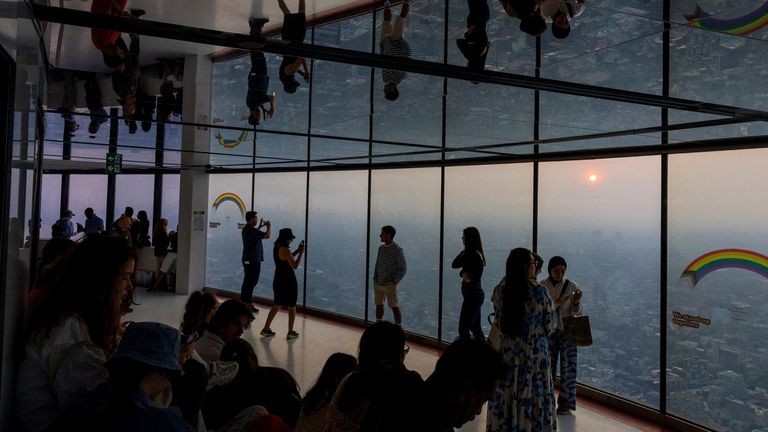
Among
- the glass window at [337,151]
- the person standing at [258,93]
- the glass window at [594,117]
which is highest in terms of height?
the person standing at [258,93]

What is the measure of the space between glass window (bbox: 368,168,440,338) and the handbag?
126 inches

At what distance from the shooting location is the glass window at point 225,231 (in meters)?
12.8

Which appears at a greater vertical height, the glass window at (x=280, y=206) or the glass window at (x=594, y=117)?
the glass window at (x=594, y=117)

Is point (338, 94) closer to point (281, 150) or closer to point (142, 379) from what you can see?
point (281, 150)

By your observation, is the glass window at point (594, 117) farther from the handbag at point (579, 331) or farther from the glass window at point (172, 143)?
the glass window at point (172, 143)

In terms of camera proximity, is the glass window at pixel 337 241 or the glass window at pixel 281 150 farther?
the glass window at pixel 337 241

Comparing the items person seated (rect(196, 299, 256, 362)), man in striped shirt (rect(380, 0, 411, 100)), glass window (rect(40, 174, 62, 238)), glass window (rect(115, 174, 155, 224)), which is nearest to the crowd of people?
person seated (rect(196, 299, 256, 362))

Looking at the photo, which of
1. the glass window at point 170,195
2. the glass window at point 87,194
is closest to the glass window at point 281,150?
the glass window at point 170,195

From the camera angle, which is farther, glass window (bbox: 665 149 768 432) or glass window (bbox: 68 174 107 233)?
glass window (bbox: 68 174 107 233)

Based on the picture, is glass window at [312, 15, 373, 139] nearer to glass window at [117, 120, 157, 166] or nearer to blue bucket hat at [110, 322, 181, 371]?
glass window at [117, 120, 157, 166]

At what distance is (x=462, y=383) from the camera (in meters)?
1.86

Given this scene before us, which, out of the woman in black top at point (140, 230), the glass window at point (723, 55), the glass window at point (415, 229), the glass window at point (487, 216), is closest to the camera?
the glass window at point (723, 55)

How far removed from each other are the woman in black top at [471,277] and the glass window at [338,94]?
5.89 ft

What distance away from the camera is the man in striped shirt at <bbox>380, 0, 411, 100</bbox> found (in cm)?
512
